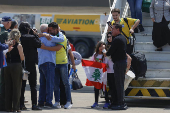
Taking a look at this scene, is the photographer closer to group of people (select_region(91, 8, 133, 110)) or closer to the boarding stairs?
group of people (select_region(91, 8, 133, 110))

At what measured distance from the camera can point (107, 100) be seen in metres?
8.96

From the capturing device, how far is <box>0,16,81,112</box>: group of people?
7.68 m

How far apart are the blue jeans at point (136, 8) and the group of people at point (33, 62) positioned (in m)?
2.26

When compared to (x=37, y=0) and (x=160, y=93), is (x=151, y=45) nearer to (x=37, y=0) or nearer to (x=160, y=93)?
(x=160, y=93)

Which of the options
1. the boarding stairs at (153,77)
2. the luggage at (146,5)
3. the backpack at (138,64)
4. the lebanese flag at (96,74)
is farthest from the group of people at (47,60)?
the luggage at (146,5)

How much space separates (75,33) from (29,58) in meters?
18.6

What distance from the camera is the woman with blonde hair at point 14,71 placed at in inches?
302

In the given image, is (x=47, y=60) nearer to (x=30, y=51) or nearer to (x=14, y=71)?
(x=30, y=51)

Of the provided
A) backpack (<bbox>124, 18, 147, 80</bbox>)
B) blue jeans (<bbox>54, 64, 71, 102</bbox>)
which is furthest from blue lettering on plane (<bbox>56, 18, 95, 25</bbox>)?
blue jeans (<bbox>54, 64, 71, 102</bbox>)

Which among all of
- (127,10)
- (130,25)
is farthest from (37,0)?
(130,25)

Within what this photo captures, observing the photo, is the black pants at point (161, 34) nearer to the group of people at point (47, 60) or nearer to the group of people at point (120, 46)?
the group of people at point (120, 46)

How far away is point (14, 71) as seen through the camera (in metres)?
7.66

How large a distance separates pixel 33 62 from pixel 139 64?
2426 millimetres

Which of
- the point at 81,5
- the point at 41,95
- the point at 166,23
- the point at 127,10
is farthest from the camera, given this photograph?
the point at 81,5
